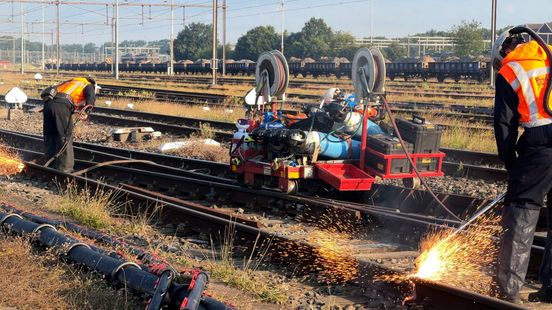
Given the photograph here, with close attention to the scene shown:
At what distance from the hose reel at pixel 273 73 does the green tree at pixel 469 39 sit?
73.7m

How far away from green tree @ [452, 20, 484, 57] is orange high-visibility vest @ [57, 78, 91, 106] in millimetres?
73699

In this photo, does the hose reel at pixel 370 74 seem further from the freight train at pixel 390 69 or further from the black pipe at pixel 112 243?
the freight train at pixel 390 69

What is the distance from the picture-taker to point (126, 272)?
5246mm

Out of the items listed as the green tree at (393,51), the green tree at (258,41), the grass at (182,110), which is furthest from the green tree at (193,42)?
the grass at (182,110)

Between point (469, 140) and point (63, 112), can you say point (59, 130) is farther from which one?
point (469, 140)

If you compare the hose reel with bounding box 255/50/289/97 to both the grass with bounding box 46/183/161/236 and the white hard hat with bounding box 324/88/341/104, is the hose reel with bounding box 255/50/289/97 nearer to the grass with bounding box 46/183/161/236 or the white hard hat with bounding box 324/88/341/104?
the white hard hat with bounding box 324/88/341/104

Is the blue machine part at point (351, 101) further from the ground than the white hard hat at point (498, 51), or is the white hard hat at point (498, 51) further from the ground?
the white hard hat at point (498, 51)

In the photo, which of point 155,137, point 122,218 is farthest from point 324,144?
point 155,137

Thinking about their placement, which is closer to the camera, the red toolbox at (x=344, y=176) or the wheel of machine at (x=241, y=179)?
the red toolbox at (x=344, y=176)

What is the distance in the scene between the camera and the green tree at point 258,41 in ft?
326

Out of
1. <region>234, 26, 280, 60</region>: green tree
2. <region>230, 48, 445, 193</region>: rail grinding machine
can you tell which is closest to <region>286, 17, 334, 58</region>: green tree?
<region>234, 26, 280, 60</region>: green tree

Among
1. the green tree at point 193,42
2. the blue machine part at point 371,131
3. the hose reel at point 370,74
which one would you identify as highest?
the green tree at point 193,42

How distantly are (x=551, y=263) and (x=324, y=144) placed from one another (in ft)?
13.7

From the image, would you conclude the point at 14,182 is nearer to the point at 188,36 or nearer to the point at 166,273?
the point at 166,273
